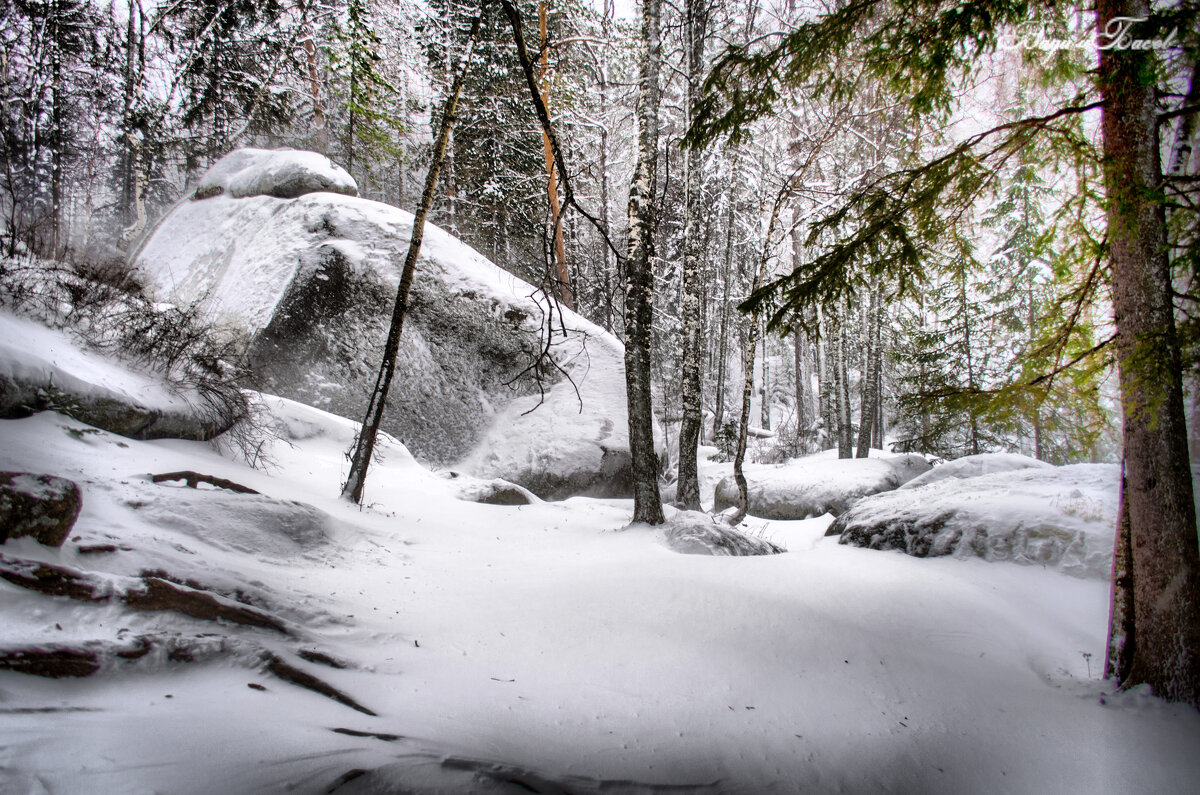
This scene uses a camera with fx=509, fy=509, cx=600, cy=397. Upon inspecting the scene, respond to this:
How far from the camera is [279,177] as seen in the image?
35.8 ft

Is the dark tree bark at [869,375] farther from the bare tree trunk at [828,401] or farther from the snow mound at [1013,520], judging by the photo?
the snow mound at [1013,520]

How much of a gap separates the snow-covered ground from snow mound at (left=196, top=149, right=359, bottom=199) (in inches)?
314

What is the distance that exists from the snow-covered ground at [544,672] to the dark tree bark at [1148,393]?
328 mm

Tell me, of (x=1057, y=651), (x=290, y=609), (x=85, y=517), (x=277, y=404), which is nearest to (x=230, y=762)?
(x=290, y=609)

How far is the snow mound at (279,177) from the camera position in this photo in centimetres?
1095

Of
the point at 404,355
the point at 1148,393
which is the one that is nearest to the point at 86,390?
the point at 404,355

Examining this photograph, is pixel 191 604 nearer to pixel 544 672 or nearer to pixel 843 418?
pixel 544 672

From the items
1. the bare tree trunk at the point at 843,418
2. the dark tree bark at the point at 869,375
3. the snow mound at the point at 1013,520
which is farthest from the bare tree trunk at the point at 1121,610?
the bare tree trunk at the point at 843,418

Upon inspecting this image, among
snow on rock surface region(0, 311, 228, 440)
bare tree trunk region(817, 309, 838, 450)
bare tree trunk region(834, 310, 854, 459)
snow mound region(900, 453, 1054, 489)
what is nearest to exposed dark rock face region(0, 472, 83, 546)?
snow on rock surface region(0, 311, 228, 440)

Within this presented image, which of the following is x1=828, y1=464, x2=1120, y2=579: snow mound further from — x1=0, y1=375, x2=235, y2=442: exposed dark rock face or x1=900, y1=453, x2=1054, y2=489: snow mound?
x1=0, y1=375, x2=235, y2=442: exposed dark rock face

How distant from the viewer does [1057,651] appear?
3.45 meters

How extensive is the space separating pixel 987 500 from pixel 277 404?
8.96m

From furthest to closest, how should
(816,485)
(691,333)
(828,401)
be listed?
(828,401) → (816,485) → (691,333)

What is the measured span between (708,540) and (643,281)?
315cm
